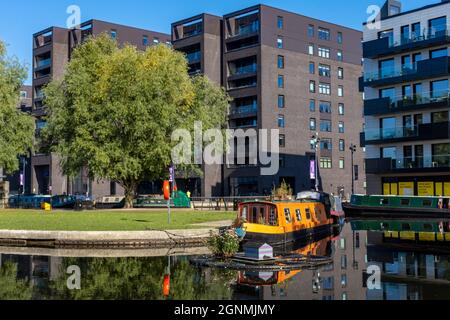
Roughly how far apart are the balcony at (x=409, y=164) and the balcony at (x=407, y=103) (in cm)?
503

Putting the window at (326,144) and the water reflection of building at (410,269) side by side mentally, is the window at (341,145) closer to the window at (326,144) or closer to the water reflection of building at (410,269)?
the window at (326,144)

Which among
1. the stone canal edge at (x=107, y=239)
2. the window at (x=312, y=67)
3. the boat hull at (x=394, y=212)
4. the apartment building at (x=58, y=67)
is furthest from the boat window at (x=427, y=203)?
the apartment building at (x=58, y=67)

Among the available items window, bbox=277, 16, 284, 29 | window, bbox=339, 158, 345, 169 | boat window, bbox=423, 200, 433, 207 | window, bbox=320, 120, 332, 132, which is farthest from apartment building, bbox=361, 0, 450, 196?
window, bbox=339, 158, 345, 169

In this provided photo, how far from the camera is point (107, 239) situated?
27594mm

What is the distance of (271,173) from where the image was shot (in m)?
83.5

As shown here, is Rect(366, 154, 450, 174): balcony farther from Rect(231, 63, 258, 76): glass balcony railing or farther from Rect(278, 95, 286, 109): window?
Rect(231, 63, 258, 76): glass balcony railing

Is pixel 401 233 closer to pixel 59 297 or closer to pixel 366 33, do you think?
pixel 59 297

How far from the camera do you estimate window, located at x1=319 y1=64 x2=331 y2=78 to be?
3696 inches

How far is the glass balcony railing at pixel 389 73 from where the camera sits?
5738cm

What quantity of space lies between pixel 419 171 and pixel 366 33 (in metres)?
17.7

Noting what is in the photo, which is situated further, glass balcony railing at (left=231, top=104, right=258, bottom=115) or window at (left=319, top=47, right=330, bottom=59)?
window at (left=319, top=47, right=330, bottom=59)

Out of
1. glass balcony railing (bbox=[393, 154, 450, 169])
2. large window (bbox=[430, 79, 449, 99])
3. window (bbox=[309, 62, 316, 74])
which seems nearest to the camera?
glass balcony railing (bbox=[393, 154, 450, 169])

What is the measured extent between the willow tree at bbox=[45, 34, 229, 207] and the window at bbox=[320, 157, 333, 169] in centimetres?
4363
